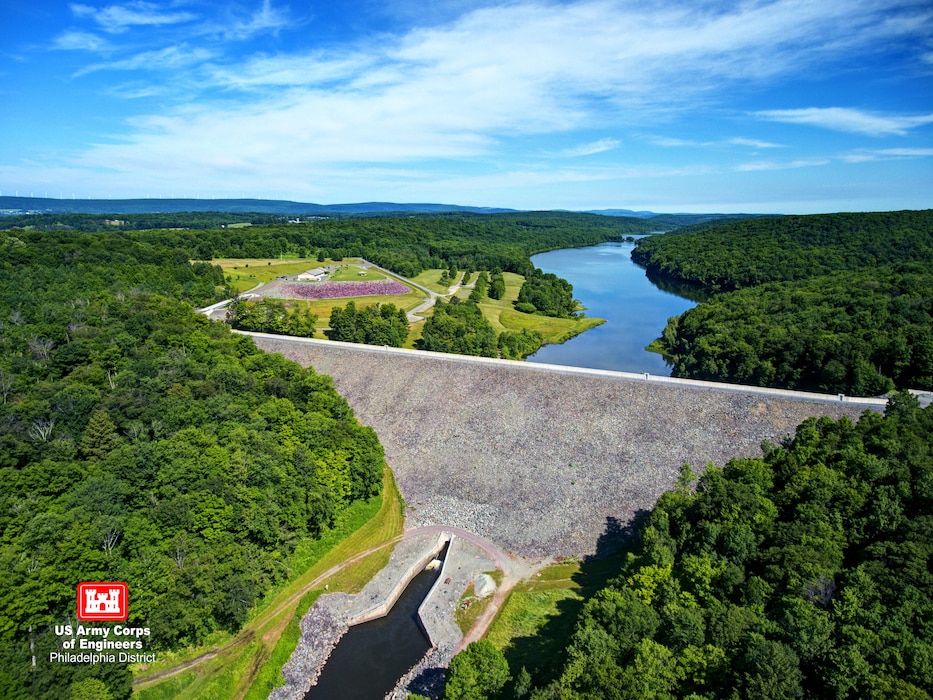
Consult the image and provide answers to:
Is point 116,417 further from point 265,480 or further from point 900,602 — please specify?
point 900,602

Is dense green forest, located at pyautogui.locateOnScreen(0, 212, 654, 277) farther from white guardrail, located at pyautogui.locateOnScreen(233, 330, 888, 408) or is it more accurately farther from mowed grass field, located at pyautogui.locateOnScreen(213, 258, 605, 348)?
white guardrail, located at pyautogui.locateOnScreen(233, 330, 888, 408)

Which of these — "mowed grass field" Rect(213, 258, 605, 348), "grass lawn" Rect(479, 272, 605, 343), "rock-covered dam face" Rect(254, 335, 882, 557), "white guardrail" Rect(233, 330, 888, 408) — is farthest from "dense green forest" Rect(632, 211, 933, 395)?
"mowed grass field" Rect(213, 258, 605, 348)

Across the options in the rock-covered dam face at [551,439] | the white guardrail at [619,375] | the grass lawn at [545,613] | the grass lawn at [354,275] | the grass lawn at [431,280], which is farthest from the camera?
the grass lawn at [431,280]

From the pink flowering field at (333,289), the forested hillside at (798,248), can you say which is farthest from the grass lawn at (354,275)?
the forested hillside at (798,248)

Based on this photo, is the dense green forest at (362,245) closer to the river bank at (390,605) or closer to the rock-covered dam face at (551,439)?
the rock-covered dam face at (551,439)

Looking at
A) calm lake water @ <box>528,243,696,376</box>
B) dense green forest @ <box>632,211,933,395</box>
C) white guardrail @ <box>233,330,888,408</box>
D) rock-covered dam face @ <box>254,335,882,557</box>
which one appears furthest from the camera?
calm lake water @ <box>528,243,696,376</box>

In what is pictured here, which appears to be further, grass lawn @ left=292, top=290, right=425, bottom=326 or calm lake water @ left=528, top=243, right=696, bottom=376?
grass lawn @ left=292, top=290, right=425, bottom=326
